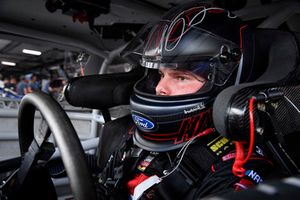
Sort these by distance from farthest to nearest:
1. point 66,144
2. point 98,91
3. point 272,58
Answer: point 98,91 → point 272,58 → point 66,144

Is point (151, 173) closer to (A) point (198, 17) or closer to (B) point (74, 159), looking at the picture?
(B) point (74, 159)

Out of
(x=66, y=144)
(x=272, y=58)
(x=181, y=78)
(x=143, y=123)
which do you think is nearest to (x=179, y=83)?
(x=181, y=78)

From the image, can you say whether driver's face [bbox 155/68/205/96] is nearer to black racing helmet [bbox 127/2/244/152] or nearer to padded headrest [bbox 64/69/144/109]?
black racing helmet [bbox 127/2/244/152]

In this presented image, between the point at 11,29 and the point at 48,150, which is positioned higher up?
the point at 11,29

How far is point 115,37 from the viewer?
6.44ft

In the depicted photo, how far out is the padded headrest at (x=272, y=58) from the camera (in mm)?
808

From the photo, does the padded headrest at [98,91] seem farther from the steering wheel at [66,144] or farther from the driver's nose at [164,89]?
the steering wheel at [66,144]

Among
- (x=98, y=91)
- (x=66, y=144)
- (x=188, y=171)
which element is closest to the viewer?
(x=66, y=144)

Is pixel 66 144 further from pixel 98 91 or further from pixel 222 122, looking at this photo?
pixel 98 91

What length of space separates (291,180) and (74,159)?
383mm

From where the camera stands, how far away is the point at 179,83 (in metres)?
0.94

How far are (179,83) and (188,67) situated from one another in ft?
0.20

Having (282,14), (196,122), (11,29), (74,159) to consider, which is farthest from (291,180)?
(11,29)

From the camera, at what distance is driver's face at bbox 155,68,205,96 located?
0.91 m
